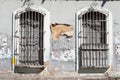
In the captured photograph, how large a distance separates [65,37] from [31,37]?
4.28 feet

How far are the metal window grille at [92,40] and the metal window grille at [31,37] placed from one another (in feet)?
5.02

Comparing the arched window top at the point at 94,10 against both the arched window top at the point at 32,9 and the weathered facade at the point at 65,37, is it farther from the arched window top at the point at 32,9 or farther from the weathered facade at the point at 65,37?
the arched window top at the point at 32,9

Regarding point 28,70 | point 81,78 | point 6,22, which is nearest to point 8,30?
point 6,22

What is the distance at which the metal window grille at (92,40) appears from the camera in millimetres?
16656

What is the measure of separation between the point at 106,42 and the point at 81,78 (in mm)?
1674

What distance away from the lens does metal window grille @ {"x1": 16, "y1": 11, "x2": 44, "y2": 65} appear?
16672 millimetres

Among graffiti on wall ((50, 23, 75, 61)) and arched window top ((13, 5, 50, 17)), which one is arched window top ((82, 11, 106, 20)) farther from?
arched window top ((13, 5, 50, 17))

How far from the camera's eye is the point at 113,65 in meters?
16.7

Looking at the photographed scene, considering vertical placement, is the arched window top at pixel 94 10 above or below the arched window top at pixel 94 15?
above

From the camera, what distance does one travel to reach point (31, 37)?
16688 mm

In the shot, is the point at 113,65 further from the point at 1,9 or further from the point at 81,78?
the point at 1,9

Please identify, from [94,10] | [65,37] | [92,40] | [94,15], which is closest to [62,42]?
[65,37]

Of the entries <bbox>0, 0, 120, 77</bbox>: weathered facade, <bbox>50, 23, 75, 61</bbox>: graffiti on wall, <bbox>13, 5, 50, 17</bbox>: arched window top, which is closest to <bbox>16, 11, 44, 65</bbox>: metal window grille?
<bbox>0, 0, 120, 77</bbox>: weathered facade

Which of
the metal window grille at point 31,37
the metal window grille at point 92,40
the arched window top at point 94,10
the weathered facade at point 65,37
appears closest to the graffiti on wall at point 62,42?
the weathered facade at point 65,37
